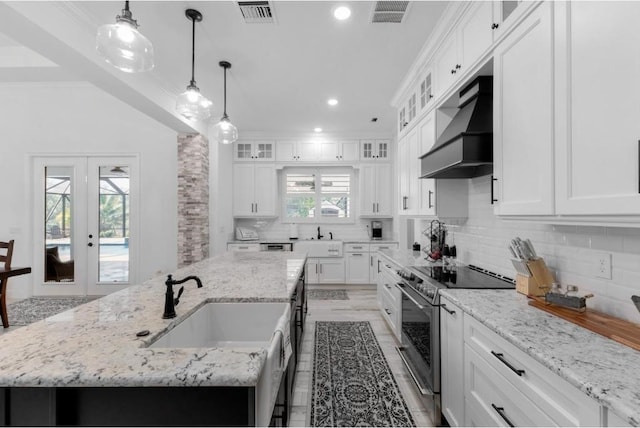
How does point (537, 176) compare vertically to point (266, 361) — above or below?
above

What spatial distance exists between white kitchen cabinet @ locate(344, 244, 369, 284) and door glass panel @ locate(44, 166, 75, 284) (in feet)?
15.7

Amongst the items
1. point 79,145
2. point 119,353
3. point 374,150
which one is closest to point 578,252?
point 119,353

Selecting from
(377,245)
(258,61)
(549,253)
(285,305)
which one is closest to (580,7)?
(549,253)

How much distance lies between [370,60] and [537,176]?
2289mm

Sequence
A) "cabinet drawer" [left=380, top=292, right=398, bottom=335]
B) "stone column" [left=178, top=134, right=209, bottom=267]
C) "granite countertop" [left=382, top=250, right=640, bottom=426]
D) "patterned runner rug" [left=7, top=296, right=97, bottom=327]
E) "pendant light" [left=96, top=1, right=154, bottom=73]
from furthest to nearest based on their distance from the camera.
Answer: "stone column" [left=178, top=134, right=209, bottom=267], "patterned runner rug" [left=7, top=296, right=97, bottom=327], "cabinet drawer" [left=380, top=292, right=398, bottom=335], "pendant light" [left=96, top=1, right=154, bottom=73], "granite countertop" [left=382, top=250, right=640, bottom=426]

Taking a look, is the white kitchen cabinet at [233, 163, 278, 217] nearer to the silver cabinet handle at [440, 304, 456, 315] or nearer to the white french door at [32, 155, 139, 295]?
the white french door at [32, 155, 139, 295]

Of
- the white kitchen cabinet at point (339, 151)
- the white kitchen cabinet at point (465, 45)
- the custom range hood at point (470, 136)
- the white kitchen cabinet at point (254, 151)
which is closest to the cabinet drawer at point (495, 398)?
the custom range hood at point (470, 136)

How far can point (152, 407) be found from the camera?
91cm

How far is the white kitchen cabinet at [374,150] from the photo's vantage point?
5.83 metres

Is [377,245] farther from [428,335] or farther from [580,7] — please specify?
[580,7]

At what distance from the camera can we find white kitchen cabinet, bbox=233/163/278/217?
5.79 metres

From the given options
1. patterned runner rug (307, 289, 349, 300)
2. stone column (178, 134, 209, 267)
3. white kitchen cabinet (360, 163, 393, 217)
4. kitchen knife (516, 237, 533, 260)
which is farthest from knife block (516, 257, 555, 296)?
stone column (178, 134, 209, 267)

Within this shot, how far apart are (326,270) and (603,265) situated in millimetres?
4323

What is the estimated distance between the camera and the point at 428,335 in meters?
1.98
